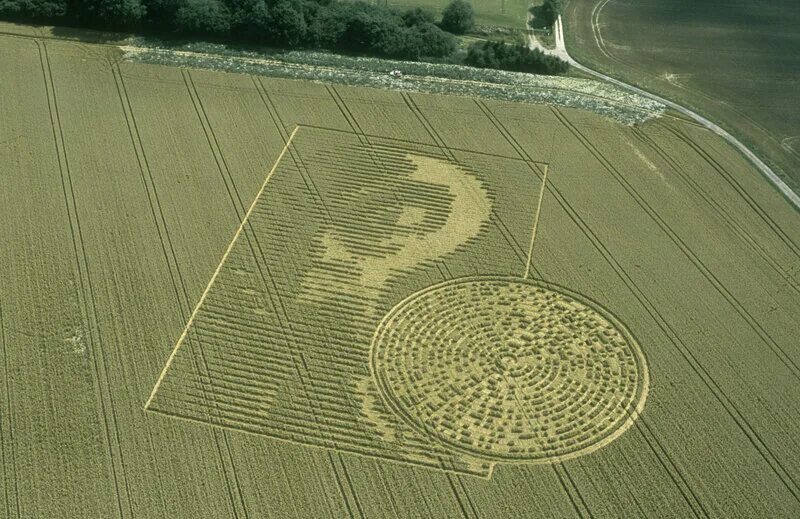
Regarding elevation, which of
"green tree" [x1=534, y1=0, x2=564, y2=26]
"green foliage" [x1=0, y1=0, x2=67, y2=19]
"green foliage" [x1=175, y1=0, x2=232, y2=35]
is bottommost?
"green foliage" [x1=0, y1=0, x2=67, y2=19]

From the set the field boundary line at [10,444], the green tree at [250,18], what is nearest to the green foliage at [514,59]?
the green tree at [250,18]

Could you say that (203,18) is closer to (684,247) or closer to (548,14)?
(548,14)

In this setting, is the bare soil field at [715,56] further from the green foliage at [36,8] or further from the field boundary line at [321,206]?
the green foliage at [36,8]

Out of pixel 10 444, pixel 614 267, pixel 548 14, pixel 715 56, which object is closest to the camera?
pixel 10 444

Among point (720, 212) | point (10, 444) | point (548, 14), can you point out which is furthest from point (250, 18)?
point (10, 444)

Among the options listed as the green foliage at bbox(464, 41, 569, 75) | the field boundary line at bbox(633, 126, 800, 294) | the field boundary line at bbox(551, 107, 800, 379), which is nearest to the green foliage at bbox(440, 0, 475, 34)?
the green foliage at bbox(464, 41, 569, 75)

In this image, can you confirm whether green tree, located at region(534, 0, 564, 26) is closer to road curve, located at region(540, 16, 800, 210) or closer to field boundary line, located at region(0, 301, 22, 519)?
road curve, located at region(540, 16, 800, 210)

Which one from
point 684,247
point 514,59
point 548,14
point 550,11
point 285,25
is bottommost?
point 684,247
